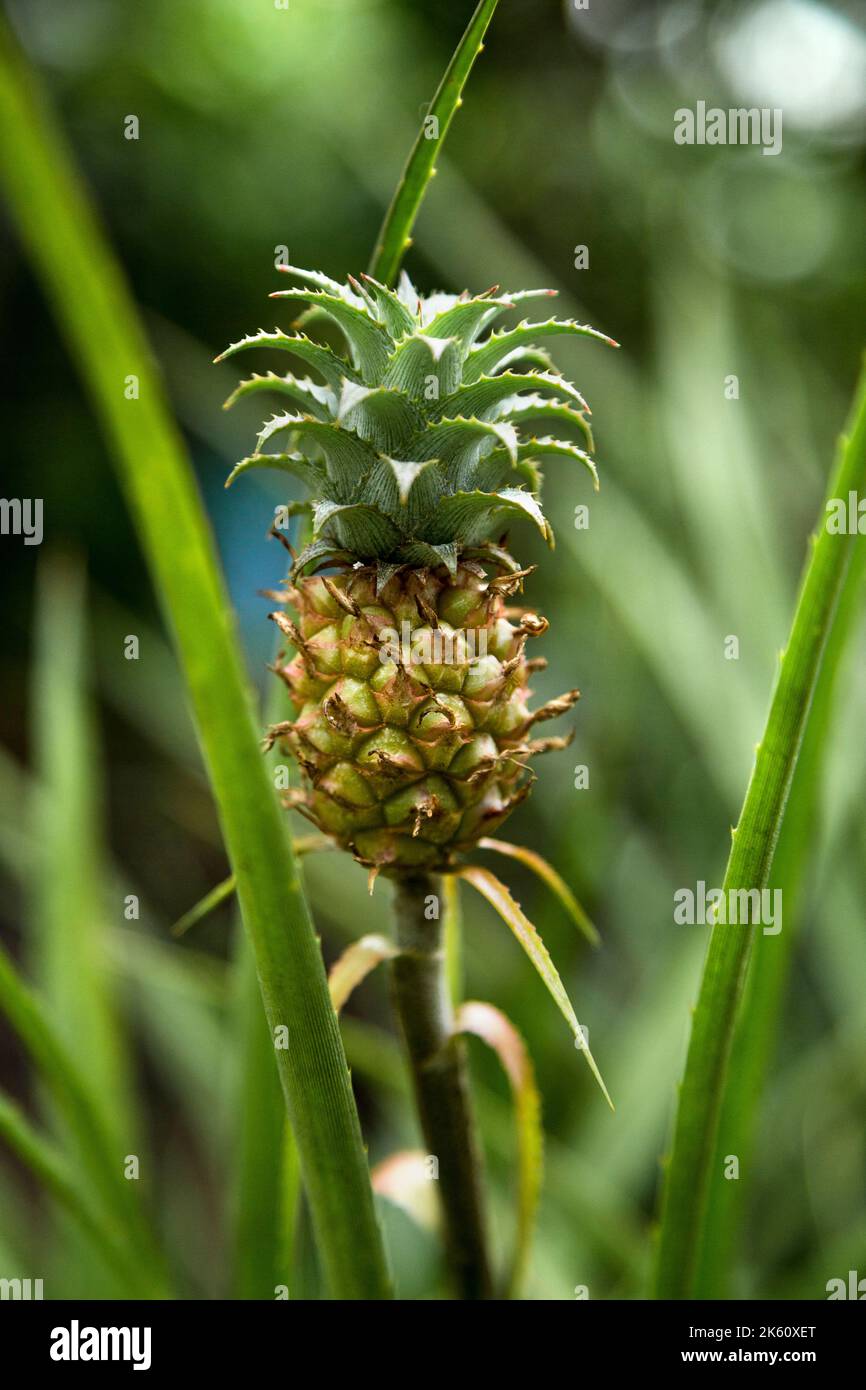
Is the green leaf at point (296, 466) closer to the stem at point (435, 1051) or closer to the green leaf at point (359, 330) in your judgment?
the green leaf at point (359, 330)

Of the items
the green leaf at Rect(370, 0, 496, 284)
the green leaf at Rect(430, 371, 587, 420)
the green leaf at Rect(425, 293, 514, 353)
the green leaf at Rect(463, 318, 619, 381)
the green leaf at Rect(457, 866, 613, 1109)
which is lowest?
the green leaf at Rect(457, 866, 613, 1109)

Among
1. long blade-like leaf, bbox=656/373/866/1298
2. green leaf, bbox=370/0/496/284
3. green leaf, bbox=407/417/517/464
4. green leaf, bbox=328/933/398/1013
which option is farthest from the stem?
green leaf, bbox=370/0/496/284

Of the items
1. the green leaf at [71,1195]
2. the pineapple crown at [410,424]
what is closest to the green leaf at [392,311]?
the pineapple crown at [410,424]

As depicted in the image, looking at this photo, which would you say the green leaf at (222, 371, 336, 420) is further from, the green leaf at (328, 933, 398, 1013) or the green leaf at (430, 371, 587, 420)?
the green leaf at (328, 933, 398, 1013)

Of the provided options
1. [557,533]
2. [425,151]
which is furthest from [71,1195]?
[557,533]

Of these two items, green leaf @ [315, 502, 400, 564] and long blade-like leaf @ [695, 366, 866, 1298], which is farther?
long blade-like leaf @ [695, 366, 866, 1298]

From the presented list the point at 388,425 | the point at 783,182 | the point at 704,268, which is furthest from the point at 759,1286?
the point at 783,182
